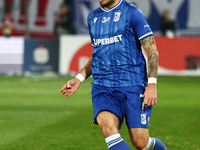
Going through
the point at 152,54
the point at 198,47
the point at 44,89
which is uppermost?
the point at 152,54

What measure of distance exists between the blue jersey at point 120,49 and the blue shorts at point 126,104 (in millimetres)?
68

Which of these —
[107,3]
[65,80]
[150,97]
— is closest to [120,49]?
[107,3]

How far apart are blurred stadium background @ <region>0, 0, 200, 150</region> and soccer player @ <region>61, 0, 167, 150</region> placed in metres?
A: 1.81

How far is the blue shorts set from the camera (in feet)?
13.7

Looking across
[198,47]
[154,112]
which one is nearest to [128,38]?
[154,112]

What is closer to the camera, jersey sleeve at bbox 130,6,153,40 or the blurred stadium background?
jersey sleeve at bbox 130,6,153,40

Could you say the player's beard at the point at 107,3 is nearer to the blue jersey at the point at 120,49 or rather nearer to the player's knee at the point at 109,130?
the blue jersey at the point at 120,49

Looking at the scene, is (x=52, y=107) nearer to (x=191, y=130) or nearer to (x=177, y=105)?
(x=177, y=105)

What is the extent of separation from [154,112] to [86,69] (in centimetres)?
462

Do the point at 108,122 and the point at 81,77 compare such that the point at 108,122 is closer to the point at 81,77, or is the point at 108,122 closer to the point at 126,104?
the point at 126,104

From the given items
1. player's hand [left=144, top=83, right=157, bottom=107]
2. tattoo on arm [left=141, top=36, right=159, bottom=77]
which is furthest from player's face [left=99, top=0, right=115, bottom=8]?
player's hand [left=144, top=83, right=157, bottom=107]

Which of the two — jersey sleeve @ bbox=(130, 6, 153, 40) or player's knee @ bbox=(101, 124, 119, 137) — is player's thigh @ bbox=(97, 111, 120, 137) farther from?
jersey sleeve @ bbox=(130, 6, 153, 40)

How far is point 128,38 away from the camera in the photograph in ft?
14.0

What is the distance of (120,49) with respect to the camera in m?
4.27
